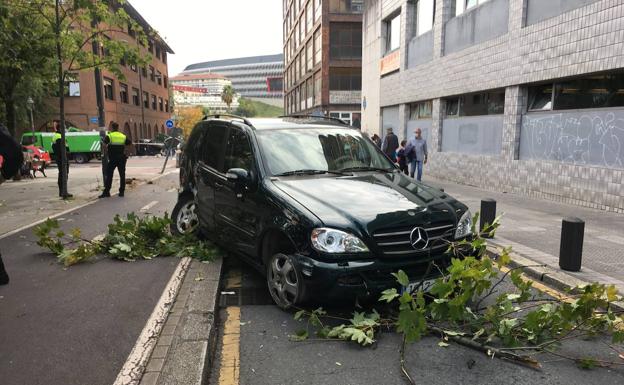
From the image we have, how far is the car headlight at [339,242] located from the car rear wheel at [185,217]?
3.12 m

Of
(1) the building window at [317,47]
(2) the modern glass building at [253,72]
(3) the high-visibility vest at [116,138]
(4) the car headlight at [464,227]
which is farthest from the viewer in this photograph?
(2) the modern glass building at [253,72]

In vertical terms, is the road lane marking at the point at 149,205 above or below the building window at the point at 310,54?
below

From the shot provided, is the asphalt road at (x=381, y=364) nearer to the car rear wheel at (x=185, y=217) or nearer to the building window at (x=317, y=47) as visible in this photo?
the car rear wheel at (x=185, y=217)

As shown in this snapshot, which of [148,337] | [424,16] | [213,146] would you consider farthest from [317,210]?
[424,16]

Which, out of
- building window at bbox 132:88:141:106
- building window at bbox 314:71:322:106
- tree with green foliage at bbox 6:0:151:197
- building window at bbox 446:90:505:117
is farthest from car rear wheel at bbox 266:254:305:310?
building window at bbox 132:88:141:106

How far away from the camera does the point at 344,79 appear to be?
137 ft

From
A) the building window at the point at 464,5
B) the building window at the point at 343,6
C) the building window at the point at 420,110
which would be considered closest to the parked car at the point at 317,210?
the building window at the point at 464,5

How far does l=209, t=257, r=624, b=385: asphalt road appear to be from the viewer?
306 cm

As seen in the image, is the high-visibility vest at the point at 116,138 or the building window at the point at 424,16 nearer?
the high-visibility vest at the point at 116,138

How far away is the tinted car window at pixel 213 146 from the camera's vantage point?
221 inches

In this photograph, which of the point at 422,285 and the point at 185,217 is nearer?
the point at 422,285

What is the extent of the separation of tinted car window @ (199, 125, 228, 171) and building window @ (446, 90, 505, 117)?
9540 millimetres

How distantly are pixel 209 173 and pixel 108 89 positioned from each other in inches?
1590

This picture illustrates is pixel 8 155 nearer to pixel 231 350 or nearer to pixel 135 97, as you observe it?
pixel 231 350
